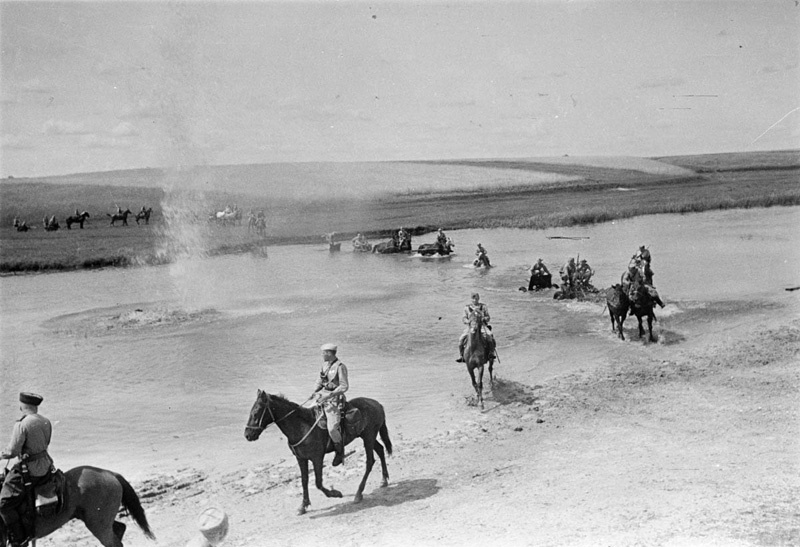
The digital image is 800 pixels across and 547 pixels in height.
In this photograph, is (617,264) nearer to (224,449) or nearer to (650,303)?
(650,303)

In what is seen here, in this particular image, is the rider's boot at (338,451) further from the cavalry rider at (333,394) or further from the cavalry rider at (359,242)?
the cavalry rider at (359,242)

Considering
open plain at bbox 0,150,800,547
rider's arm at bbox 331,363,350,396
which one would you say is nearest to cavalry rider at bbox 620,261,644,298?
open plain at bbox 0,150,800,547

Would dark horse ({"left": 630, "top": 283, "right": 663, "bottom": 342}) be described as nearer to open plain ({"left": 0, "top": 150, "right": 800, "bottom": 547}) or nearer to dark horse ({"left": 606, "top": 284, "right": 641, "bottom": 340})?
dark horse ({"left": 606, "top": 284, "right": 641, "bottom": 340})

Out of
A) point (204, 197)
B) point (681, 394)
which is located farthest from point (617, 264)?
point (204, 197)

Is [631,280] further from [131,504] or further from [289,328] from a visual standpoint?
[131,504]

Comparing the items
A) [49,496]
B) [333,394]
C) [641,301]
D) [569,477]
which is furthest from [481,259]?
[49,496]

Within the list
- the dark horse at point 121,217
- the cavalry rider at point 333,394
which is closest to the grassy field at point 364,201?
the dark horse at point 121,217
